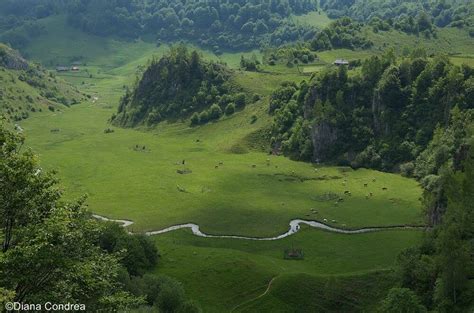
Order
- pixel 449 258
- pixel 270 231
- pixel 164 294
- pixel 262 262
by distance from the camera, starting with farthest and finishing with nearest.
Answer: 1. pixel 270 231
2. pixel 262 262
3. pixel 164 294
4. pixel 449 258

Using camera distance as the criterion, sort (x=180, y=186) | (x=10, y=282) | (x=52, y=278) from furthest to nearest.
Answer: (x=180, y=186) < (x=52, y=278) < (x=10, y=282)

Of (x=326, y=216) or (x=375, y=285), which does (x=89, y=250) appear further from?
(x=326, y=216)

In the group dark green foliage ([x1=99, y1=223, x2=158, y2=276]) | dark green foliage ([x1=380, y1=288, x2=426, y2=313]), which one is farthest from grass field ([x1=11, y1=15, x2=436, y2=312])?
dark green foliage ([x1=380, y1=288, x2=426, y2=313])

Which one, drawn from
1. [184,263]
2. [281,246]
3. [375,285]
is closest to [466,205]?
[375,285]
